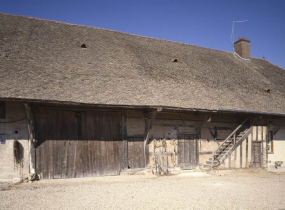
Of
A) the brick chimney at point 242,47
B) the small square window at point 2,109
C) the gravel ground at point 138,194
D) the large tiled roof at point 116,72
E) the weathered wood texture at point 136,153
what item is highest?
the brick chimney at point 242,47

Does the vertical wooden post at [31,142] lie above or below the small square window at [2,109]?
below

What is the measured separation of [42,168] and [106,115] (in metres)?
2.72

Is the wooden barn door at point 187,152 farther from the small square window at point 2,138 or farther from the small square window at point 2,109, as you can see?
the small square window at point 2,109

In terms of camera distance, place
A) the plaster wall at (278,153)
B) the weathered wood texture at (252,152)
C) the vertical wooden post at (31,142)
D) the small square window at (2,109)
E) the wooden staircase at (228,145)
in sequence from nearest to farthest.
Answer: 1. the small square window at (2,109)
2. the vertical wooden post at (31,142)
3. the wooden staircase at (228,145)
4. the weathered wood texture at (252,152)
5. the plaster wall at (278,153)

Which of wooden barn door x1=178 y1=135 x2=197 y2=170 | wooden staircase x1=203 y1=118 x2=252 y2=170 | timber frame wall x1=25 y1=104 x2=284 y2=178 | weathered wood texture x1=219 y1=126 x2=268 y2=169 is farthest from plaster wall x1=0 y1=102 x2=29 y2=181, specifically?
weathered wood texture x1=219 y1=126 x2=268 y2=169

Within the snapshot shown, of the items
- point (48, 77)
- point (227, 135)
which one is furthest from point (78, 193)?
point (227, 135)

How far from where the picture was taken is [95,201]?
566 centimetres

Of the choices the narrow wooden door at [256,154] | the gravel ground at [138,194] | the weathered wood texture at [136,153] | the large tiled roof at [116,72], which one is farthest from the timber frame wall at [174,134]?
the gravel ground at [138,194]

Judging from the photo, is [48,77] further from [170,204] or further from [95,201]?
[170,204]

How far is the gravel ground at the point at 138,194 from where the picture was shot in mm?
5455

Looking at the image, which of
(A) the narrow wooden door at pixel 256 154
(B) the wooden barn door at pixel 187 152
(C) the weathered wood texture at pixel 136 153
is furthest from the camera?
(A) the narrow wooden door at pixel 256 154

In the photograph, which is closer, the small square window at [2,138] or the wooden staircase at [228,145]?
the small square window at [2,138]

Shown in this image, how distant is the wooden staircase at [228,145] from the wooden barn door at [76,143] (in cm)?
406

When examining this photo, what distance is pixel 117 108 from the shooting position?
9.38 meters
